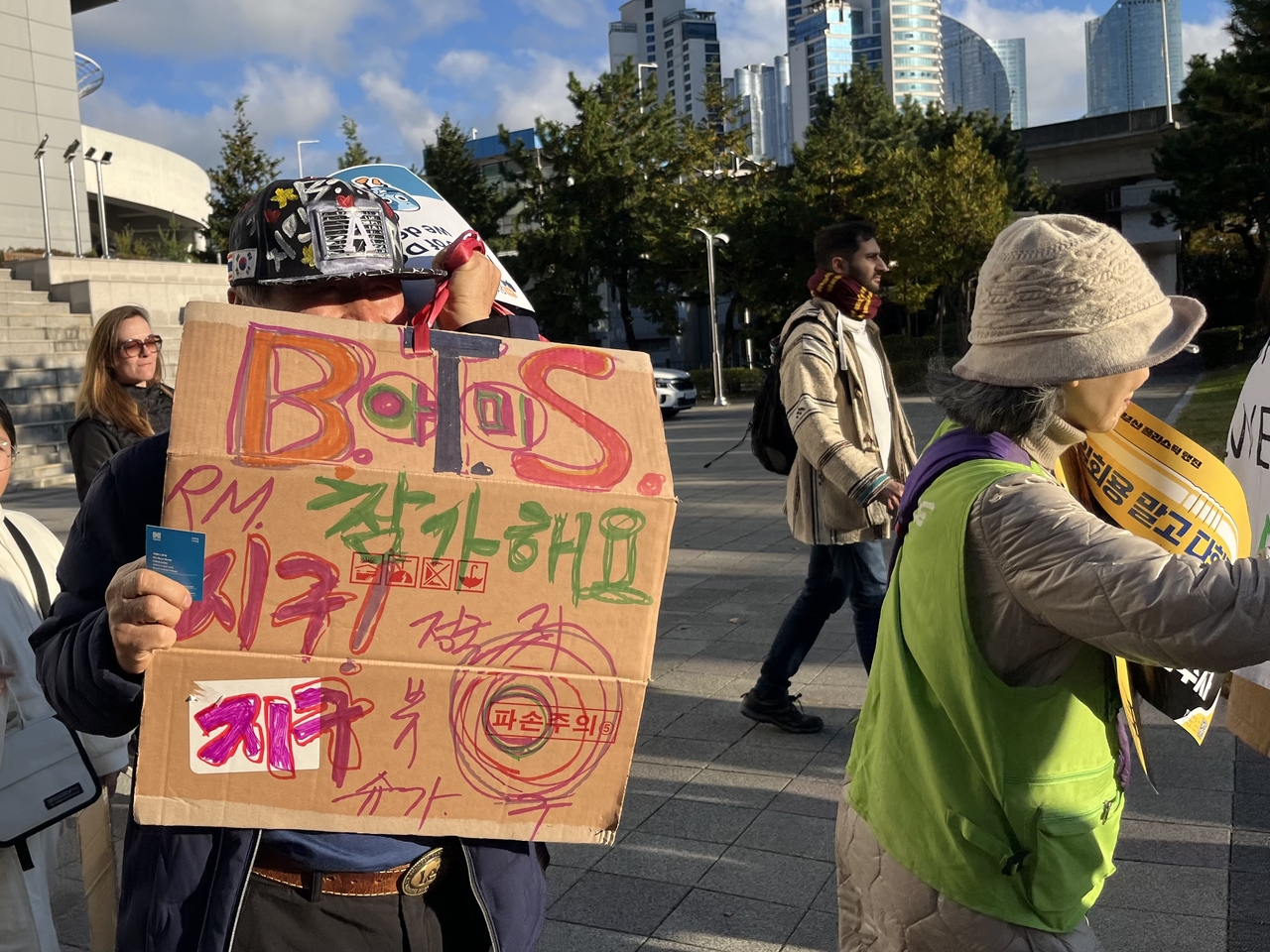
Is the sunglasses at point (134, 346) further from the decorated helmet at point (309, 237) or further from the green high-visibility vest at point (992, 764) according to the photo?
the green high-visibility vest at point (992, 764)

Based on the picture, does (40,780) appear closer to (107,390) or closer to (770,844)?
(770,844)

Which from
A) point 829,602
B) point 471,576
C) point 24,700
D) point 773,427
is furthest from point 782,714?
point 471,576

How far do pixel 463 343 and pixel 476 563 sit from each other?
34cm

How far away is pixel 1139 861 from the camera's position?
147 inches

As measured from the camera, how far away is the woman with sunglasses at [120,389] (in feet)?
15.8

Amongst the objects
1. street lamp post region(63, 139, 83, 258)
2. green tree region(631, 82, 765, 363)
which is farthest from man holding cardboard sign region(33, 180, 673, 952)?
green tree region(631, 82, 765, 363)

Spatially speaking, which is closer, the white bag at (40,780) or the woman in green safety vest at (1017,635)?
the woman in green safety vest at (1017,635)

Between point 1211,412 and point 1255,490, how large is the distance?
16.6 m

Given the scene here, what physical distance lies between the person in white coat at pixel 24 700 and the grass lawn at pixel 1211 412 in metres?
9.10

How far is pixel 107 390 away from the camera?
16.0ft

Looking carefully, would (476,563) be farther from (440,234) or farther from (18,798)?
(18,798)

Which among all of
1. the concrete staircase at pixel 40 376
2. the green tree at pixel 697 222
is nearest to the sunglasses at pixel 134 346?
the concrete staircase at pixel 40 376

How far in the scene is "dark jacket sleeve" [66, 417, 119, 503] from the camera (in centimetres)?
469

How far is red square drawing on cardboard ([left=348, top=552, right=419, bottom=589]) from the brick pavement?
2.17 meters
